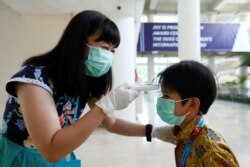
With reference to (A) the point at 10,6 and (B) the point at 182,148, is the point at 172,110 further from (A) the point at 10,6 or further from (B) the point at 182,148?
(A) the point at 10,6

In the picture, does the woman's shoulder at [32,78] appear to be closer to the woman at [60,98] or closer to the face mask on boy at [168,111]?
the woman at [60,98]

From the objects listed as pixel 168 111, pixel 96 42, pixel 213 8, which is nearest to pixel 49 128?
pixel 96 42

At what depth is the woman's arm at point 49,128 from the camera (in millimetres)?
871

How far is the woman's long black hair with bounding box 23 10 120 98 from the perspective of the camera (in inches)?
41.4

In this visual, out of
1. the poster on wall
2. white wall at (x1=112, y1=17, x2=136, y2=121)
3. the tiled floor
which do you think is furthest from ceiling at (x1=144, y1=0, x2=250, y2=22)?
the tiled floor

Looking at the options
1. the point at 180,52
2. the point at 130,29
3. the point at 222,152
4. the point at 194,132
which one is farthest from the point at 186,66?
the point at 130,29

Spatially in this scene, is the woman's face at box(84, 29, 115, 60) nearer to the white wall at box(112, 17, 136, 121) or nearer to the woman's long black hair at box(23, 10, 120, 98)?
the woman's long black hair at box(23, 10, 120, 98)

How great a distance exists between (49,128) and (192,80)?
636mm

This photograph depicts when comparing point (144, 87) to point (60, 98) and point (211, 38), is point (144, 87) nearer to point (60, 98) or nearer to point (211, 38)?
point (60, 98)

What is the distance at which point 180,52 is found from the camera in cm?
454

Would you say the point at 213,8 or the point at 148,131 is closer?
the point at 148,131

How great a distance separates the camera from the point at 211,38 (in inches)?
376

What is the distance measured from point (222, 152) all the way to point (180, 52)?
12.0 ft

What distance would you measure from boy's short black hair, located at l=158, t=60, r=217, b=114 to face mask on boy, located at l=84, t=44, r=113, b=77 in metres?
0.26
